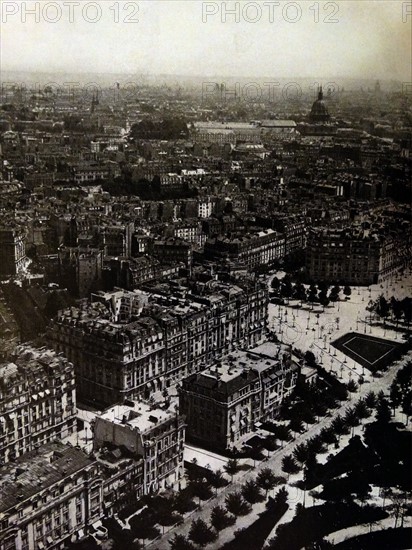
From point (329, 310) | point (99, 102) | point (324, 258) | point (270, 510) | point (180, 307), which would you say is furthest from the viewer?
point (99, 102)

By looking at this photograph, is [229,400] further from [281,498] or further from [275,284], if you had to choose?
[275,284]

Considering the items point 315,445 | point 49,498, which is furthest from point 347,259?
point 49,498

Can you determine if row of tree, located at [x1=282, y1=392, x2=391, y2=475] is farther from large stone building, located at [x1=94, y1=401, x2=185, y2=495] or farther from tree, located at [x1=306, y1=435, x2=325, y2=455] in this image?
large stone building, located at [x1=94, y1=401, x2=185, y2=495]

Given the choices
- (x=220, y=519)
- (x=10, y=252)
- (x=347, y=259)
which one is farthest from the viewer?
(x=347, y=259)

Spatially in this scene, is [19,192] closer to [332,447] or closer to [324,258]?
[324,258]

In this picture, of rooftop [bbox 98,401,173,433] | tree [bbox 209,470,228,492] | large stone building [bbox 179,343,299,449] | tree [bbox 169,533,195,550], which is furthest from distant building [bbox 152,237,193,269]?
tree [bbox 169,533,195,550]

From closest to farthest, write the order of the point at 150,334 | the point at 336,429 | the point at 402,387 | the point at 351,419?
the point at 336,429
the point at 351,419
the point at 150,334
the point at 402,387

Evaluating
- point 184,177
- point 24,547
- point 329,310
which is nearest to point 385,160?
point 184,177
